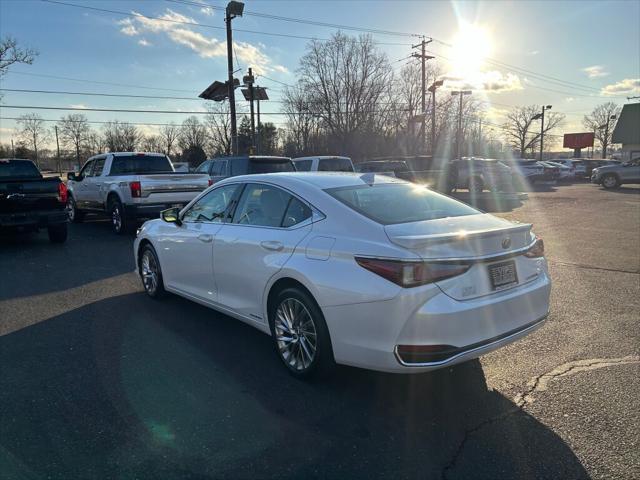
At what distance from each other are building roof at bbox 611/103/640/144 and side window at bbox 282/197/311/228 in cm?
6045

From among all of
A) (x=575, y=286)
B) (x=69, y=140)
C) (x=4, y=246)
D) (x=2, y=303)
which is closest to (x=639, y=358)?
(x=575, y=286)

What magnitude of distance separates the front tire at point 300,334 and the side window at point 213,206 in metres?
1.32

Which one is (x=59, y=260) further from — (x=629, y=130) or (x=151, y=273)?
(x=629, y=130)

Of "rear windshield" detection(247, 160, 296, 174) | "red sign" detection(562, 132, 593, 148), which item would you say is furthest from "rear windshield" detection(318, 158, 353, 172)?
"red sign" detection(562, 132, 593, 148)

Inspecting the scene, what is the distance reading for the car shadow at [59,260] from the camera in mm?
7120

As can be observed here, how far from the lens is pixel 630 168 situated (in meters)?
26.8

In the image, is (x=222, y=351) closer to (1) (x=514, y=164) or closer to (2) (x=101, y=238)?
(2) (x=101, y=238)

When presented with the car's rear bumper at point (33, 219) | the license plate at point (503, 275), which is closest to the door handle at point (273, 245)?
the license plate at point (503, 275)

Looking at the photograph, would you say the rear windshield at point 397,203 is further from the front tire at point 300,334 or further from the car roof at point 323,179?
the front tire at point 300,334

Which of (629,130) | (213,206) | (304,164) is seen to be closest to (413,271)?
(213,206)

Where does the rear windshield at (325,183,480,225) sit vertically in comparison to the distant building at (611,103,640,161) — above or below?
below

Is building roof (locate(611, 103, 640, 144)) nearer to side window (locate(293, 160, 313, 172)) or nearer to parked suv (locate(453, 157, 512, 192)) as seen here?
parked suv (locate(453, 157, 512, 192))

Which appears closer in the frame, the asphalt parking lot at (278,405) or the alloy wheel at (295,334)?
the asphalt parking lot at (278,405)

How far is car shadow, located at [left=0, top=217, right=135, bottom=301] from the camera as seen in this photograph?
712 centimetres
